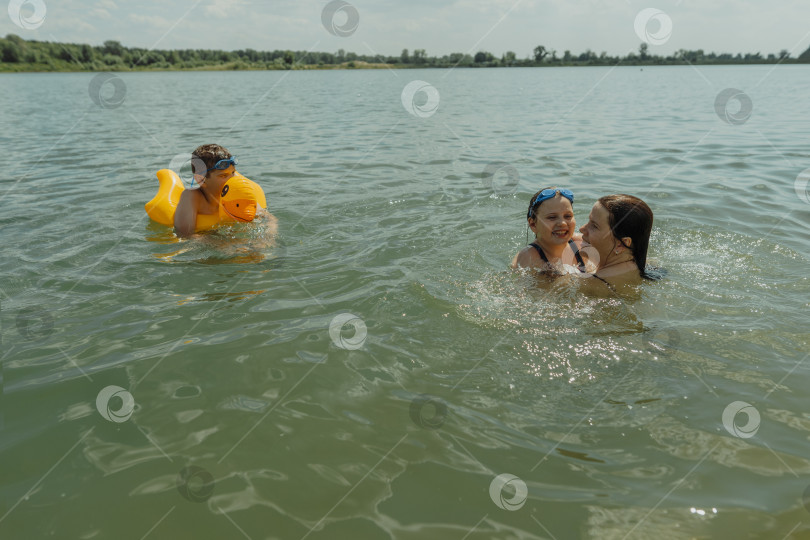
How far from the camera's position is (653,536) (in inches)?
99.4

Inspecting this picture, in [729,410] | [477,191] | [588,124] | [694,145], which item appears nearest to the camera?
[729,410]

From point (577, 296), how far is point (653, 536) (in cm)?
252

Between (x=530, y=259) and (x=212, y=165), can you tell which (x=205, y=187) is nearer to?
(x=212, y=165)

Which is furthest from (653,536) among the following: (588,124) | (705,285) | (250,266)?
(588,124)

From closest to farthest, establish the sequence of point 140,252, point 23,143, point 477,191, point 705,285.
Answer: point 705,285
point 140,252
point 477,191
point 23,143

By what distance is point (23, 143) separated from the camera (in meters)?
14.4

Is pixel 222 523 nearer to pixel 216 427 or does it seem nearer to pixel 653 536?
pixel 216 427

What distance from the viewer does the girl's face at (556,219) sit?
495 centimetres

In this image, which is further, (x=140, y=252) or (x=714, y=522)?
(x=140, y=252)
